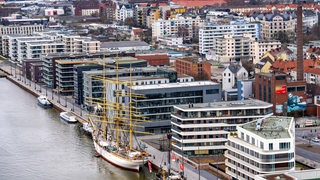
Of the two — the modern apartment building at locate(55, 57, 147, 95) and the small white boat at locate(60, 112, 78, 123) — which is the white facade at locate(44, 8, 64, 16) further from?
the small white boat at locate(60, 112, 78, 123)

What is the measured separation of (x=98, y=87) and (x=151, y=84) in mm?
1968

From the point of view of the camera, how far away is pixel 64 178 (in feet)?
46.8

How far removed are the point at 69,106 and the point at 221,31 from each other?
11297mm

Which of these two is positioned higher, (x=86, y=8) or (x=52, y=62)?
(x=86, y=8)

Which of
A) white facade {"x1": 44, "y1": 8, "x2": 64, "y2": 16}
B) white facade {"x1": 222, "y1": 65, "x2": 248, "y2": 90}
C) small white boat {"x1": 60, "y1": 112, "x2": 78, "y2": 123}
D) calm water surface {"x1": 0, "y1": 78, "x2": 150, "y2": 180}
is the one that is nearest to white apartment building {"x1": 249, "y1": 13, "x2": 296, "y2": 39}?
white facade {"x1": 222, "y1": 65, "x2": 248, "y2": 90}

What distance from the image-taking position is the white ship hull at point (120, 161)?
14.9m

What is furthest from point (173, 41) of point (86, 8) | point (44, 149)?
point (44, 149)

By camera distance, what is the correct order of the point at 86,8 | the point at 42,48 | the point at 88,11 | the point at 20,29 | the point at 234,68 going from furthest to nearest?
the point at 86,8 < the point at 88,11 < the point at 20,29 < the point at 42,48 < the point at 234,68

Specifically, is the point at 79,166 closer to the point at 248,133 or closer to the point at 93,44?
the point at 248,133

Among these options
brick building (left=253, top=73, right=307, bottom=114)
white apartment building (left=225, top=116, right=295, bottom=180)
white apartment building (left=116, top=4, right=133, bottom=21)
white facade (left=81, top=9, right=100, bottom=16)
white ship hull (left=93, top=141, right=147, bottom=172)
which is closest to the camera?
white apartment building (left=225, top=116, right=295, bottom=180)

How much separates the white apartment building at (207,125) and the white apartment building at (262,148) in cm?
186

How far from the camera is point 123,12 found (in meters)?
42.8

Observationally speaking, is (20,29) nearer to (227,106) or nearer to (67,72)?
(67,72)

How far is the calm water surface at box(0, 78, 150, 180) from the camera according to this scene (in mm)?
14703
